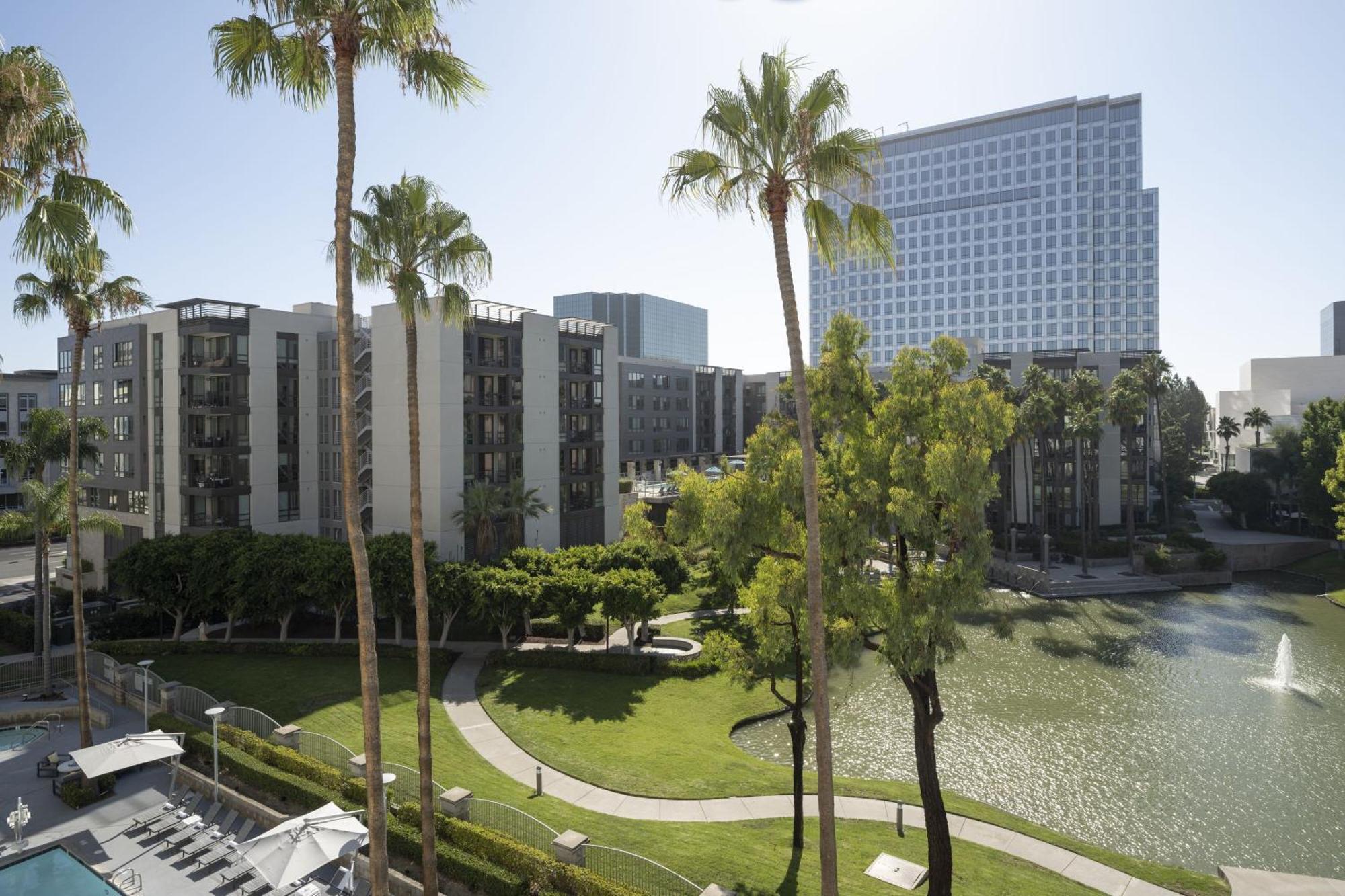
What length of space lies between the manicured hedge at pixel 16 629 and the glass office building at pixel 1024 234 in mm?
126958

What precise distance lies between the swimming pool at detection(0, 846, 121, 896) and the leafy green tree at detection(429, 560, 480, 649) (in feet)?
60.2

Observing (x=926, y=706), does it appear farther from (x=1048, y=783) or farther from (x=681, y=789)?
(x=1048, y=783)

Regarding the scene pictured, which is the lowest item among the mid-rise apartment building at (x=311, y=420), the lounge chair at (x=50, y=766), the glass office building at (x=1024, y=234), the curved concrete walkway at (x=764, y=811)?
the curved concrete walkway at (x=764, y=811)

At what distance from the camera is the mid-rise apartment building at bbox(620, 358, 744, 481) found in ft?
294

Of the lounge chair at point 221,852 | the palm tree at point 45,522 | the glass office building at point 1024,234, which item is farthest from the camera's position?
the glass office building at point 1024,234

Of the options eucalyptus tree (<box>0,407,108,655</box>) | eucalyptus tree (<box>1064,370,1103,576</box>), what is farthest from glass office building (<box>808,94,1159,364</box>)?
eucalyptus tree (<box>0,407,108,655</box>)

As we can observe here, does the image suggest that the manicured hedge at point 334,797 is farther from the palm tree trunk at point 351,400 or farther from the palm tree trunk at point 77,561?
the palm tree trunk at point 351,400

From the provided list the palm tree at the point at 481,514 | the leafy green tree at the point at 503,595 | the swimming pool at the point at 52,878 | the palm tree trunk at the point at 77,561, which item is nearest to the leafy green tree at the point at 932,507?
the swimming pool at the point at 52,878

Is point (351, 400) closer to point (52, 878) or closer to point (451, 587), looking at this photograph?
point (52, 878)

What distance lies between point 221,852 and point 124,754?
485cm

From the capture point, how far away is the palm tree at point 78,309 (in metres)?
25.7

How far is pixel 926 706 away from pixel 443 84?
55.8 ft

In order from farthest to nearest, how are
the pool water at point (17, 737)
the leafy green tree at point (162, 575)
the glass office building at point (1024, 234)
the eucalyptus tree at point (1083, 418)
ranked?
the glass office building at point (1024, 234)
the eucalyptus tree at point (1083, 418)
the leafy green tree at point (162, 575)
the pool water at point (17, 737)

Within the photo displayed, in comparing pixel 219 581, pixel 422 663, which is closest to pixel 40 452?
pixel 219 581
